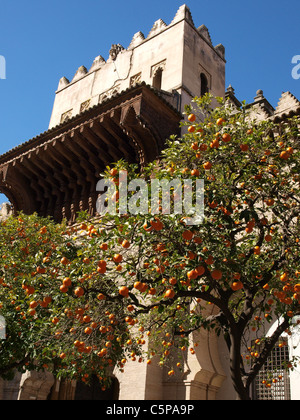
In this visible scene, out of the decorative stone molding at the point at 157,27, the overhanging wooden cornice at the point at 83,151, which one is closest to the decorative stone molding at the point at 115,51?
the decorative stone molding at the point at 157,27

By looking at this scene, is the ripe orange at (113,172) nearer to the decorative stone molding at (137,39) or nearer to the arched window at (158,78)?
the arched window at (158,78)

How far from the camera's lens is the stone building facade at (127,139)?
26.4ft

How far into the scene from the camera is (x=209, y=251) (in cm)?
413

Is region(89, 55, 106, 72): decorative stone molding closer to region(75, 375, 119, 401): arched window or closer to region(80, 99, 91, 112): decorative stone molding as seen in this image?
region(80, 99, 91, 112): decorative stone molding

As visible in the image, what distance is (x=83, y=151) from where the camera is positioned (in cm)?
1141

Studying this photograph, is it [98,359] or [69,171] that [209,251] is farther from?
[69,171]

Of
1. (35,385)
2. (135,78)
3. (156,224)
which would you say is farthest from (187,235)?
(135,78)

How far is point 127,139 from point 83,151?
5.05 ft

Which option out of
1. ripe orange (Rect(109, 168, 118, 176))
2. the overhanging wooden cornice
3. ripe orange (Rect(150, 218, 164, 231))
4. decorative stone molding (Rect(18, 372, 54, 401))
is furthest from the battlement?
ripe orange (Rect(150, 218, 164, 231))

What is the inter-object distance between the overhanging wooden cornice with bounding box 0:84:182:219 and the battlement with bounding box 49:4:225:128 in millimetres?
1586

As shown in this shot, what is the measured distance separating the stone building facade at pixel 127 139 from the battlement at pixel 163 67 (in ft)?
0.13

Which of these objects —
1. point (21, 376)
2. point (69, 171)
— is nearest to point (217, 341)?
point (21, 376)

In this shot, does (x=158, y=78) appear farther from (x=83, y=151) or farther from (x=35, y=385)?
(x=35, y=385)
